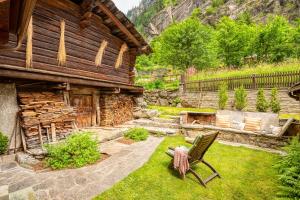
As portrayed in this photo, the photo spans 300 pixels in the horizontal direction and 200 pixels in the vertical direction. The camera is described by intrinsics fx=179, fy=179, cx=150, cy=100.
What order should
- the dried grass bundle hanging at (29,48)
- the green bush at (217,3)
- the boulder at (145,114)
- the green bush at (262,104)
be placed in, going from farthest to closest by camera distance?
the green bush at (217,3) → the boulder at (145,114) → the green bush at (262,104) → the dried grass bundle hanging at (29,48)

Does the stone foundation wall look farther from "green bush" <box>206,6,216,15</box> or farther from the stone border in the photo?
"green bush" <box>206,6,216,15</box>

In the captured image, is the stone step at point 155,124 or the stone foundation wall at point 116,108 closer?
the stone foundation wall at point 116,108

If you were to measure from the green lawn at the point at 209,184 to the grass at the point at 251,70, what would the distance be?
1171 cm

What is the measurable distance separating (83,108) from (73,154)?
3865mm

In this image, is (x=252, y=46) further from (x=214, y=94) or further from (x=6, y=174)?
(x=6, y=174)

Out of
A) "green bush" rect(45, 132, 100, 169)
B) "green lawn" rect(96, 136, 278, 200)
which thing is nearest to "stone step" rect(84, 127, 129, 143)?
"green bush" rect(45, 132, 100, 169)

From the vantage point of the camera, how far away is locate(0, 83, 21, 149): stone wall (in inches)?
213

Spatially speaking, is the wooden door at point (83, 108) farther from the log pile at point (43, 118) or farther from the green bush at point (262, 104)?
the green bush at point (262, 104)

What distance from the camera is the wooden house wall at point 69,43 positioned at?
6.28 m

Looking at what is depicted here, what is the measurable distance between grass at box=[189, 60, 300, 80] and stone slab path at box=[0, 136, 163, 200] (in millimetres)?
13692

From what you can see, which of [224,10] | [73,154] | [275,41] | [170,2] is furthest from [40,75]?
[170,2]

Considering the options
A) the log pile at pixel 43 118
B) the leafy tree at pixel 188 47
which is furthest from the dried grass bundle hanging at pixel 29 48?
the leafy tree at pixel 188 47

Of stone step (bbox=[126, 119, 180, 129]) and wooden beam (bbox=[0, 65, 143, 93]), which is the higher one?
wooden beam (bbox=[0, 65, 143, 93])

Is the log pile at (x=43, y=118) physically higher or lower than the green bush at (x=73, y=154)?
higher
